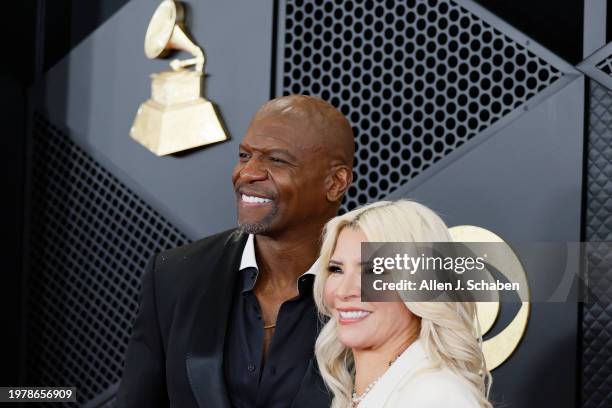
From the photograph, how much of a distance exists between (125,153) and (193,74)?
0.38 metres

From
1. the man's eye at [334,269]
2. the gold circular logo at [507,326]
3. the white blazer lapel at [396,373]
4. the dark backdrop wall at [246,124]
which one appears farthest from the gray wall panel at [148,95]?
Result: the white blazer lapel at [396,373]

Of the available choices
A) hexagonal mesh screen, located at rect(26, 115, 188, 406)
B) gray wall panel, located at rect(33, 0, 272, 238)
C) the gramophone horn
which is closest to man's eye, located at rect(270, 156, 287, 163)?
gray wall panel, located at rect(33, 0, 272, 238)

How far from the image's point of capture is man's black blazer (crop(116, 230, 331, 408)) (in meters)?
2.28

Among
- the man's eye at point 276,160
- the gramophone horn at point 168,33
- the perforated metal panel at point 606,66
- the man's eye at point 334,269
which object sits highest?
the gramophone horn at point 168,33

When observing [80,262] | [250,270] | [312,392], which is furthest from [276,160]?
[80,262]

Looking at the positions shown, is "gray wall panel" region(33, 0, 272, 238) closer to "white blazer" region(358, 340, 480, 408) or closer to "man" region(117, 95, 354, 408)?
"man" region(117, 95, 354, 408)

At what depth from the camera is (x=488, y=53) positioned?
3312 mm

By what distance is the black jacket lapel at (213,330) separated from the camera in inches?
89.4

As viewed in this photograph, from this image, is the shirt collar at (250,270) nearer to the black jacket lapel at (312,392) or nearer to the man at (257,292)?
the man at (257,292)

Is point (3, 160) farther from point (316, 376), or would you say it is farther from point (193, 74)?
point (316, 376)

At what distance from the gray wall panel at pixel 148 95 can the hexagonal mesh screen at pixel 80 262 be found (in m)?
0.08

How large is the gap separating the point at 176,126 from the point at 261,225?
1245 millimetres

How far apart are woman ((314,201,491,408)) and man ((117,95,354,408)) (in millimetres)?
332

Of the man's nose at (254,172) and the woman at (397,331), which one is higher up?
the man's nose at (254,172)
